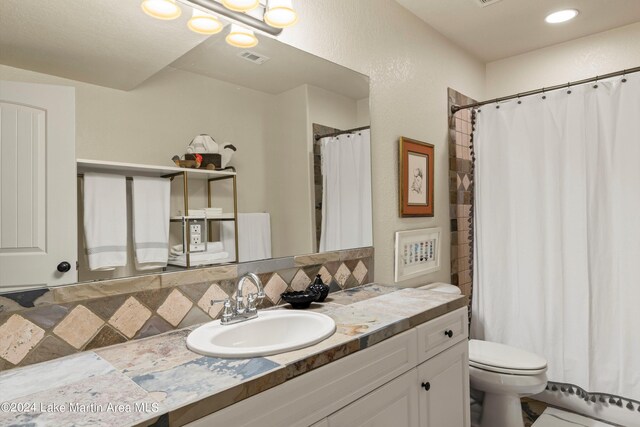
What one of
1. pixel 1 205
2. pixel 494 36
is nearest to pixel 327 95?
pixel 1 205

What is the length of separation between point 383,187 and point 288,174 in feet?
2.16

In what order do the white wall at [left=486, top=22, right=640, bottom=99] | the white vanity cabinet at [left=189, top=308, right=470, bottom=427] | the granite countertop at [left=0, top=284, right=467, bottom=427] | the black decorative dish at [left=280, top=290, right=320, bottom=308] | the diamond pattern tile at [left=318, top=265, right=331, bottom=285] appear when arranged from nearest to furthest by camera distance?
1. the granite countertop at [left=0, top=284, right=467, bottom=427]
2. the white vanity cabinet at [left=189, top=308, right=470, bottom=427]
3. the black decorative dish at [left=280, top=290, right=320, bottom=308]
4. the diamond pattern tile at [left=318, top=265, right=331, bottom=285]
5. the white wall at [left=486, top=22, right=640, bottom=99]

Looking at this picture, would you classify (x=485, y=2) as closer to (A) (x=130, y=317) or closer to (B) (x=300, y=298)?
(B) (x=300, y=298)

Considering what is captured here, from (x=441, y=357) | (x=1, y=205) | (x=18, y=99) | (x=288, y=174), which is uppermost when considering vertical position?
(x=18, y=99)

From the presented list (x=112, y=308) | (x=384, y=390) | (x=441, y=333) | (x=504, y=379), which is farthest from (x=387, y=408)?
(x=504, y=379)

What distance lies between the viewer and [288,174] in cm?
163

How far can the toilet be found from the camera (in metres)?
1.89

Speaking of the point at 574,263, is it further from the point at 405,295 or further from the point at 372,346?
the point at 372,346

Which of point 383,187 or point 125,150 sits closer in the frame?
point 125,150

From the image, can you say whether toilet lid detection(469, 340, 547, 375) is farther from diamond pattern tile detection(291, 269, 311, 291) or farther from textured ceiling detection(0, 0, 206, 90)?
textured ceiling detection(0, 0, 206, 90)

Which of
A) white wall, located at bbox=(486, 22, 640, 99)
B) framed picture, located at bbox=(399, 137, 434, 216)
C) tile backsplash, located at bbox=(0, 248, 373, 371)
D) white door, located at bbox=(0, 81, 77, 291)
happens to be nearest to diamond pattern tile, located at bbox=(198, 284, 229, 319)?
tile backsplash, located at bbox=(0, 248, 373, 371)

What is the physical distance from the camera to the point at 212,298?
1.36 m

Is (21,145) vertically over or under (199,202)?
over

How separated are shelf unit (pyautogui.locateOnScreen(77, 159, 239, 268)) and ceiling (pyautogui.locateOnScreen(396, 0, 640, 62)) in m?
1.58
